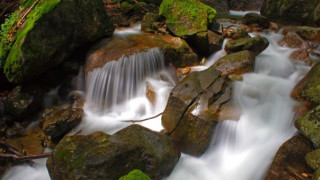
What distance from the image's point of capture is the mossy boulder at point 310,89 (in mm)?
5078

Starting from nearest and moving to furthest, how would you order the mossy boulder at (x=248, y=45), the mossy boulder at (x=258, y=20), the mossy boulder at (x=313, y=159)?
the mossy boulder at (x=313, y=159) → the mossy boulder at (x=248, y=45) → the mossy boulder at (x=258, y=20)

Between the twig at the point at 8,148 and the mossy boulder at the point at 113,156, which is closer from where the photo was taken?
the mossy boulder at the point at 113,156

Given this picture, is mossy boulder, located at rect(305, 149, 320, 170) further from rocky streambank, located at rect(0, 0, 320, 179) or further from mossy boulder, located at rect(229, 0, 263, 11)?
mossy boulder, located at rect(229, 0, 263, 11)

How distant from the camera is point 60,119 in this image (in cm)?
556

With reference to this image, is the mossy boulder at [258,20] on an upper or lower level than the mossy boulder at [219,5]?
upper

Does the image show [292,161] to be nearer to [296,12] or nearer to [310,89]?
[310,89]

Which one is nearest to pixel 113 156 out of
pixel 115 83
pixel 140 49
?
pixel 115 83

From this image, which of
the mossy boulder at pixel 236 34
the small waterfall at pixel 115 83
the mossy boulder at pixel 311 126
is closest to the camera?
the mossy boulder at pixel 311 126

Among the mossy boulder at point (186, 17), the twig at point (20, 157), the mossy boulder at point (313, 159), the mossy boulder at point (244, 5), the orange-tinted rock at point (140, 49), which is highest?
the mossy boulder at point (186, 17)

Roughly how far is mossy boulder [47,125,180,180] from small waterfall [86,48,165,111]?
81.3 inches

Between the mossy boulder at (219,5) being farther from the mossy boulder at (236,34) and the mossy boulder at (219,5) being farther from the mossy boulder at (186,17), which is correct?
the mossy boulder at (186,17)

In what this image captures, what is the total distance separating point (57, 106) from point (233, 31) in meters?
5.85

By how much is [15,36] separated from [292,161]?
6.32 meters

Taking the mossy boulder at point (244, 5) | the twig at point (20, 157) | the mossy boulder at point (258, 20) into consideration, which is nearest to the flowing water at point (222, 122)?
Result: the twig at point (20, 157)
